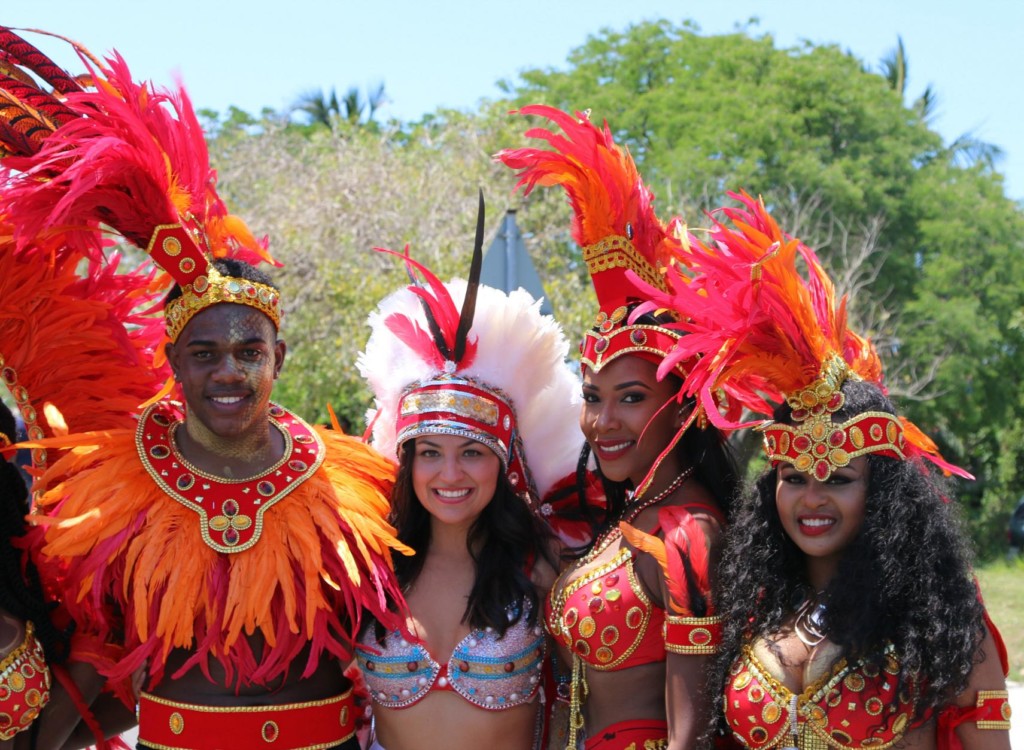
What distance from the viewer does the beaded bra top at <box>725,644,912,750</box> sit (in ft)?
10.1

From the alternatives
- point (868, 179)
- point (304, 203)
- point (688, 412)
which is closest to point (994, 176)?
point (868, 179)

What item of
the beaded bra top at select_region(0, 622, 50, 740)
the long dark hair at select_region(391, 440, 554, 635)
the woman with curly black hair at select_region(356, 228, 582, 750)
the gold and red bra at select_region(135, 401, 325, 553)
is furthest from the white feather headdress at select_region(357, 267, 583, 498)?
the beaded bra top at select_region(0, 622, 50, 740)

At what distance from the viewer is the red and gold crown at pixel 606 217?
3.92m

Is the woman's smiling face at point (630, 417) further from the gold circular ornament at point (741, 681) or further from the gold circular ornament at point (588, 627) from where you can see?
the gold circular ornament at point (741, 681)

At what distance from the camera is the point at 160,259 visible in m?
3.70

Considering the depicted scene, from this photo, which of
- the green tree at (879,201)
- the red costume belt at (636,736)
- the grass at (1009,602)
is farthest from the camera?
the green tree at (879,201)

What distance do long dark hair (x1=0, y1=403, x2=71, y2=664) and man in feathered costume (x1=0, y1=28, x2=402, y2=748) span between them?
62 mm

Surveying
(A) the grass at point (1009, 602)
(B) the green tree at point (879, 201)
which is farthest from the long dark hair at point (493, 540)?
(B) the green tree at point (879, 201)

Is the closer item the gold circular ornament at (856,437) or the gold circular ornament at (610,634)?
the gold circular ornament at (856,437)

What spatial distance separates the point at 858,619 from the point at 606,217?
1516 mm

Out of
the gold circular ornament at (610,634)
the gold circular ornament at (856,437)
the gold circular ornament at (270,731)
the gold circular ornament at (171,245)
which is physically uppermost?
the gold circular ornament at (171,245)

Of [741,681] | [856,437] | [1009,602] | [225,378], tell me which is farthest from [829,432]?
[1009,602]

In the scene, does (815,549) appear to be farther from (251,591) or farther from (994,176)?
(994,176)

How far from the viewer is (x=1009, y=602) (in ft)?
38.7
